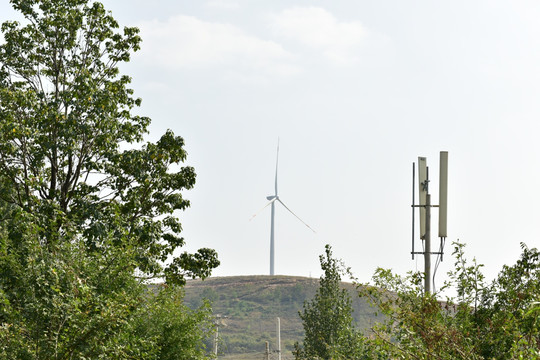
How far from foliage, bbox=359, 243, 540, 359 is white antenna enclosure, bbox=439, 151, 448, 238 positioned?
6.49 ft

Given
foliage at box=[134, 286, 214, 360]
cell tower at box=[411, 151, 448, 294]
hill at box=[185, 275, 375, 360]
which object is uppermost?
cell tower at box=[411, 151, 448, 294]

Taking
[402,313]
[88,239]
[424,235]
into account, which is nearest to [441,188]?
[424,235]

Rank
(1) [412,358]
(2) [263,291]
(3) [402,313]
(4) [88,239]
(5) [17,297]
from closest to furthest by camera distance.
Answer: (1) [412,358] < (3) [402,313] < (5) [17,297] < (4) [88,239] < (2) [263,291]

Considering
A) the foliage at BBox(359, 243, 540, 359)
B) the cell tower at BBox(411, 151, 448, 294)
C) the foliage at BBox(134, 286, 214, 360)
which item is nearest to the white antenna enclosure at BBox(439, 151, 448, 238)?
the cell tower at BBox(411, 151, 448, 294)

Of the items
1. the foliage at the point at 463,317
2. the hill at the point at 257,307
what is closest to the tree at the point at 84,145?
the foliage at the point at 463,317

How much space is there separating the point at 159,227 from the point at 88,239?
2854mm

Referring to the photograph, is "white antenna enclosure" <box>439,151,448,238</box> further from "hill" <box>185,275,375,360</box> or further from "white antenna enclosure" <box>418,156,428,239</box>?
"hill" <box>185,275,375,360</box>

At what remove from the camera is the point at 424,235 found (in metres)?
13.1

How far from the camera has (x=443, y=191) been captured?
43.3ft

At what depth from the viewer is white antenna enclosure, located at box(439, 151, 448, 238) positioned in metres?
13.0

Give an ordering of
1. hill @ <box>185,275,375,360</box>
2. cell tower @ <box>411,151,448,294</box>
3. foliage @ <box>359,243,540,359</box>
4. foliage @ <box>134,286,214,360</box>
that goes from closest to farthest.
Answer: foliage @ <box>359,243,540,359</box> → cell tower @ <box>411,151,448,294</box> → foliage @ <box>134,286,214,360</box> → hill @ <box>185,275,375,360</box>

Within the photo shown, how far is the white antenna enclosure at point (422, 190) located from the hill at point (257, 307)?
334 feet

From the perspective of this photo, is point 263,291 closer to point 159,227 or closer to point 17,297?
point 159,227

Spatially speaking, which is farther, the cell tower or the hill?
the hill
